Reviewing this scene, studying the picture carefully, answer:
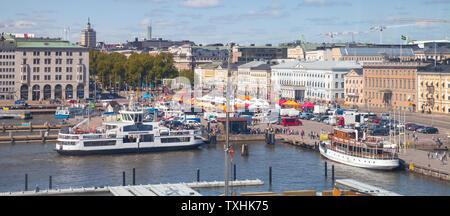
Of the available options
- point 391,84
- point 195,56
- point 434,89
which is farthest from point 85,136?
point 195,56

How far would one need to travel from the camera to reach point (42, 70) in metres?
72.4

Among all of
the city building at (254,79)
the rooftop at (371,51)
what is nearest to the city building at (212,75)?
the city building at (254,79)

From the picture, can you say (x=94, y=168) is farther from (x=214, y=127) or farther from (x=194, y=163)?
(x=214, y=127)

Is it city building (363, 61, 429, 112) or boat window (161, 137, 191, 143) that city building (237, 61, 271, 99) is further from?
boat window (161, 137, 191, 143)

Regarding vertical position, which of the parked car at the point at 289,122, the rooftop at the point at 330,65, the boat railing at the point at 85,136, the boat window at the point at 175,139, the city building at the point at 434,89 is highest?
the rooftop at the point at 330,65

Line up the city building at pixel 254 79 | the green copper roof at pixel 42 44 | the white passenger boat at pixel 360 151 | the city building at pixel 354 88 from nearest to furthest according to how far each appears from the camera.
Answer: the white passenger boat at pixel 360 151, the city building at pixel 354 88, the green copper roof at pixel 42 44, the city building at pixel 254 79

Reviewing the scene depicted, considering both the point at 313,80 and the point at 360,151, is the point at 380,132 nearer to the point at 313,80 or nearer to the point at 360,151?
the point at 360,151

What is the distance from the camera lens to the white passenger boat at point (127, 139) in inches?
1417

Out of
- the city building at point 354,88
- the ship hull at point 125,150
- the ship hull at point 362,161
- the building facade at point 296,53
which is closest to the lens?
the ship hull at point 362,161

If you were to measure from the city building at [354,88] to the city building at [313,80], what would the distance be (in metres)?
1.65

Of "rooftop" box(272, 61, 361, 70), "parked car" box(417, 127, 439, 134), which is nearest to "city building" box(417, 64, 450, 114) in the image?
"parked car" box(417, 127, 439, 134)

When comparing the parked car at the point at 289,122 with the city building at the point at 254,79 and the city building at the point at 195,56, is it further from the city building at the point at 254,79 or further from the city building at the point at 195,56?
the city building at the point at 195,56

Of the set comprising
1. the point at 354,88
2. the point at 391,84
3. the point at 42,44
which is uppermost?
the point at 42,44

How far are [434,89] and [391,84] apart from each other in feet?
21.5
